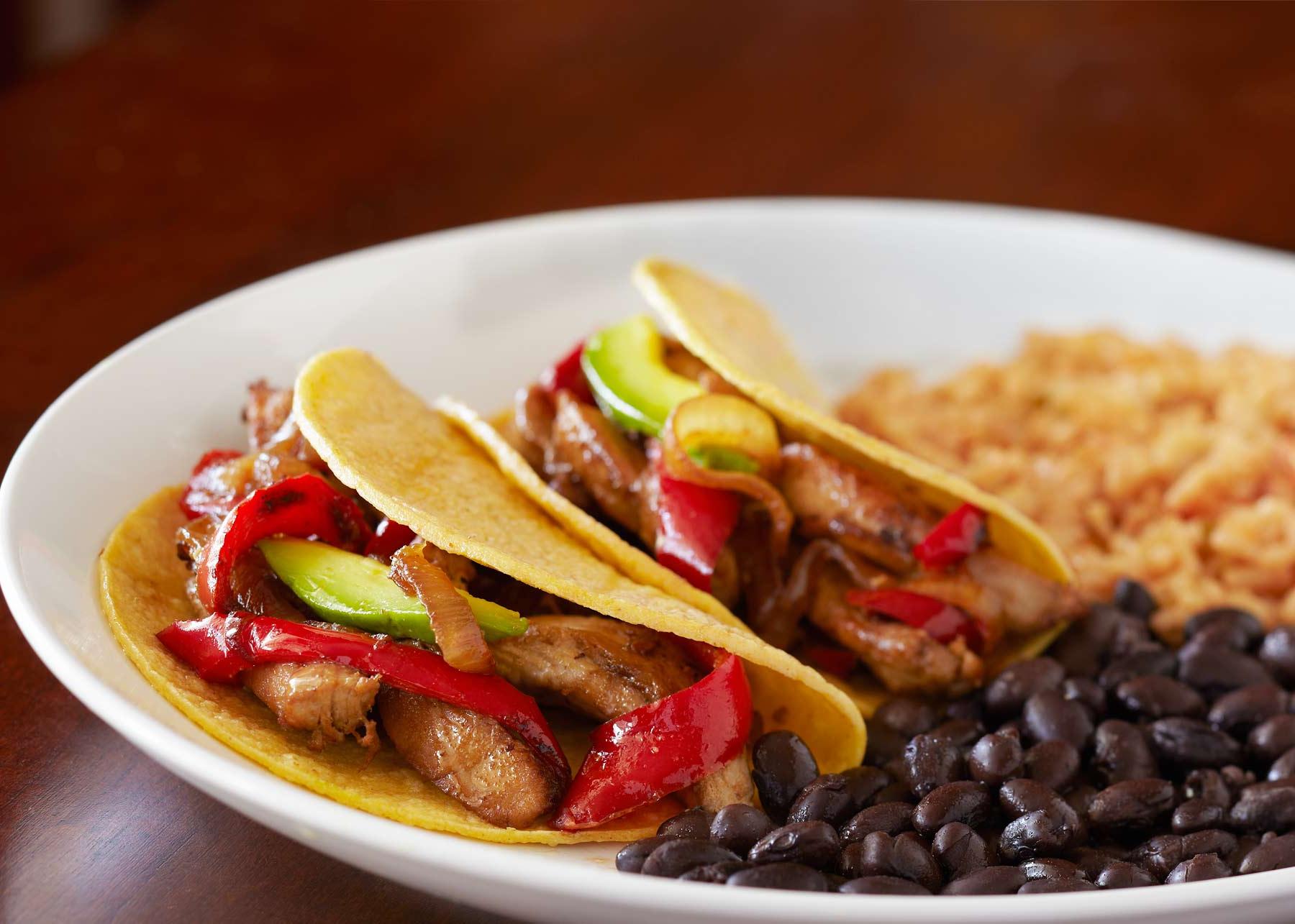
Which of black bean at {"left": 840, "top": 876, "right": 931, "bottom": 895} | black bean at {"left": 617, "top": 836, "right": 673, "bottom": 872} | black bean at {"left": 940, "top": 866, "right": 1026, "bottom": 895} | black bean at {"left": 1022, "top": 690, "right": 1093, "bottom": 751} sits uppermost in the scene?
black bean at {"left": 1022, "top": 690, "right": 1093, "bottom": 751}

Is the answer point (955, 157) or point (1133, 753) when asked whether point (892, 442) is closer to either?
point (1133, 753)

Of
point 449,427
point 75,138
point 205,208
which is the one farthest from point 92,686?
point 75,138

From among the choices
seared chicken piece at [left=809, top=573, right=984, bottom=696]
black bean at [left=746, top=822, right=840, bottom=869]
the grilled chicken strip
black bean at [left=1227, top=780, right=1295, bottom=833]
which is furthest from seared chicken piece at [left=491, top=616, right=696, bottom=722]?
black bean at [left=1227, top=780, right=1295, bottom=833]

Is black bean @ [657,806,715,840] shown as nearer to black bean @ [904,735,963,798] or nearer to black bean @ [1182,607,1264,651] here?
black bean @ [904,735,963,798]

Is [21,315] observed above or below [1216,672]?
below

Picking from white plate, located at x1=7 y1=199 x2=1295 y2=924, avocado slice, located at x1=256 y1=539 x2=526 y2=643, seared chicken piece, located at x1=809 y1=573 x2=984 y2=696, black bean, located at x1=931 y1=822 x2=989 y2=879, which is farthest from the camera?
seared chicken piece, located at x1=809 y1=573 x2=984 y2=696

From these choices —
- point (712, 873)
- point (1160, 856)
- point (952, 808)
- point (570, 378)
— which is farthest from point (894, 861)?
point (570, 378)

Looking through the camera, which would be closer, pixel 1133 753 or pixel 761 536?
pixel 1133 753
